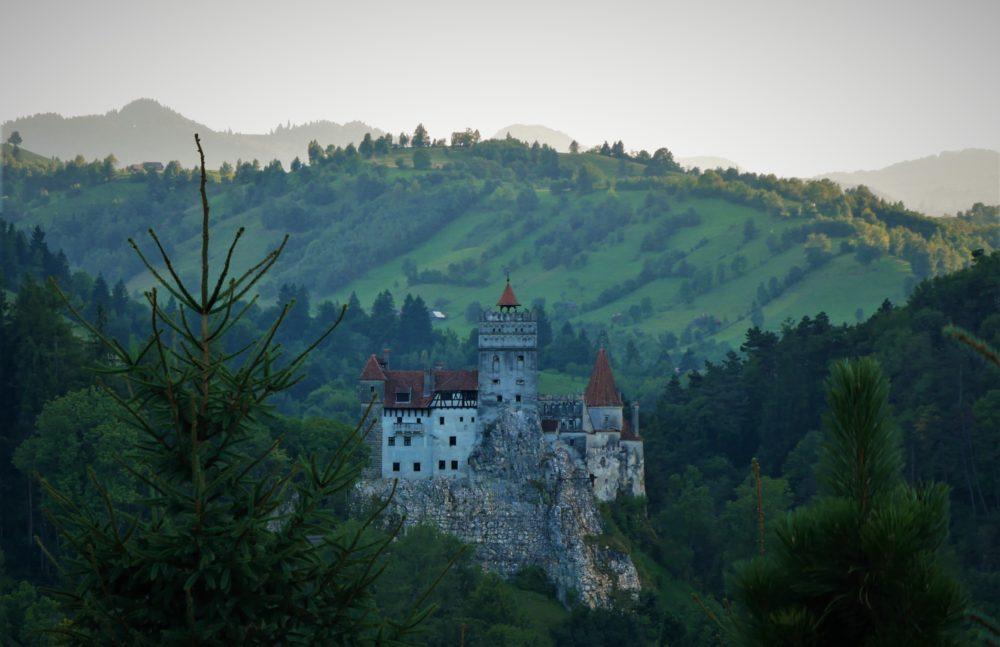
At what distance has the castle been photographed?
84.9 m

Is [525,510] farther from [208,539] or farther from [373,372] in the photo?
[208,539]

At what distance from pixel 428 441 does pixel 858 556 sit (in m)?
73.7

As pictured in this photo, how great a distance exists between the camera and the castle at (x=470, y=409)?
84.9 meters

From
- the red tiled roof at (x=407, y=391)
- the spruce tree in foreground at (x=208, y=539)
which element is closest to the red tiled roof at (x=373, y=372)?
Answer: the red tiled roof at (x=407, y=391)

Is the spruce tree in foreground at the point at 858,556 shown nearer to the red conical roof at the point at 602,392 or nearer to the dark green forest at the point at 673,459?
the dark green forest at the point at 673,459

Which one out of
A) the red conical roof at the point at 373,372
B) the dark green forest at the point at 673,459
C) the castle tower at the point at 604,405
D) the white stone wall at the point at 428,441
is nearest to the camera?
the dark green forest at the point at 673,459

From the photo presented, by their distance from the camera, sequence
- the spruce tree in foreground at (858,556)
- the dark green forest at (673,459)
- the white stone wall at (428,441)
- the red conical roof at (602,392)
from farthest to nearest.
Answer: the red conical roof at (602,392), the white stone wall at (428,441), the dark green forest at (673,459), the spruce tree in foreground at (858,556)

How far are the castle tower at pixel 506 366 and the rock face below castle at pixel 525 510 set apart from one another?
2.56ft

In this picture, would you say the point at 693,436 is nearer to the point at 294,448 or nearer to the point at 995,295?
the point at 995,295

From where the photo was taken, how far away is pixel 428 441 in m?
85.2

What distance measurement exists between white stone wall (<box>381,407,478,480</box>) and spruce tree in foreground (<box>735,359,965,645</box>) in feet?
239

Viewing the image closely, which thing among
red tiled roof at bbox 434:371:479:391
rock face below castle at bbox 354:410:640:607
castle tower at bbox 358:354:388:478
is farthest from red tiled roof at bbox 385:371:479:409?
rock face below castle at bbox 354:410:640:607

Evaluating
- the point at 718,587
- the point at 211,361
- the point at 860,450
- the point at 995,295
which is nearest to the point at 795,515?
the point at 860,450

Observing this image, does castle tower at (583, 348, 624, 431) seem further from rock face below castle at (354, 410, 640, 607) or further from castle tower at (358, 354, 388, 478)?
castle tower at (358, 354, 388, 478)
